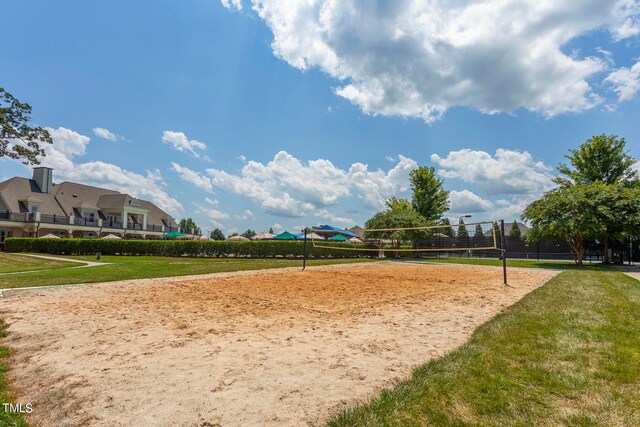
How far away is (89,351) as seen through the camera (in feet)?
13.4

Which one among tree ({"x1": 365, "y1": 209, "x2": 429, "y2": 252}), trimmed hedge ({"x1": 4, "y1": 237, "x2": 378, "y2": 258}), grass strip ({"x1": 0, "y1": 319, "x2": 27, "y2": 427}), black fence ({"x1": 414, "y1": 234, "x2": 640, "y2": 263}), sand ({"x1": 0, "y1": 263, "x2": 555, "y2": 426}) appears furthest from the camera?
trimmed hedge ({"x1": 4, "y1": 237, "x2": 378, "y2": 258})

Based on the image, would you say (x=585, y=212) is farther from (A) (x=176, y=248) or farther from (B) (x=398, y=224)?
(A) (x=176, y=248)

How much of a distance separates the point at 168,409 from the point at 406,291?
7.73 metres

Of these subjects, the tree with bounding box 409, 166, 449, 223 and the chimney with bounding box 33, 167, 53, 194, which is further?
the chimney with bounding box 33, 167, 53, 194

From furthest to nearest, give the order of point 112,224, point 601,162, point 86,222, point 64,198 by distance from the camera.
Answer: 1. point 112,224
2. point 64,198
3. point 86,222
4. point 601,162

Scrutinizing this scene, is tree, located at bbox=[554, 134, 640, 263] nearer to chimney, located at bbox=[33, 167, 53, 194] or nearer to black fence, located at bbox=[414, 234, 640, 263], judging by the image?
black fence, located at bbox=[414, 234, 640, 263]

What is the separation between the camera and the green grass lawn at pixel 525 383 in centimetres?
249

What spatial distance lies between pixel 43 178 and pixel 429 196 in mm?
46052

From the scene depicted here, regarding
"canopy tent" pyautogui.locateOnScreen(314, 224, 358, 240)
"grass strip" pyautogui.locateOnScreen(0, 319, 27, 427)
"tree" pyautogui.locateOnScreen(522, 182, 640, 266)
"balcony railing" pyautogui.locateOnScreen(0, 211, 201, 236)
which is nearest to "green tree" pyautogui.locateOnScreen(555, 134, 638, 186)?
"tree" pyautogui.locateOnScreen(522, 182, 640, 266)

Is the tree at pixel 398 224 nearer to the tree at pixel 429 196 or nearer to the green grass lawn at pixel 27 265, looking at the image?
the tree at pixel 429 196

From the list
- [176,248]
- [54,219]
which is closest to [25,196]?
[54,219]

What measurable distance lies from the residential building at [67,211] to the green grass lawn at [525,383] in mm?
46010

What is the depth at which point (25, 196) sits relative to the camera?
38125mm

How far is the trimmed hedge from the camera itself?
28.5m
